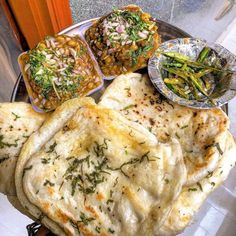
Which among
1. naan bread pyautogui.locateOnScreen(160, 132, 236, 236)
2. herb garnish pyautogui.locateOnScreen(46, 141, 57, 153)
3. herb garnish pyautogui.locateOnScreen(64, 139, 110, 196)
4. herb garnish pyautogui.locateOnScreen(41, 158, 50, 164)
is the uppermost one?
herb garnish pyautogui.locateOnScreen(46, 141, 57, 153)

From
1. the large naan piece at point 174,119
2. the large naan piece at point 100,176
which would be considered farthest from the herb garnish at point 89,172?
the large naan piece at point 174,119

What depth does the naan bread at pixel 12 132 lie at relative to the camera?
2.05m

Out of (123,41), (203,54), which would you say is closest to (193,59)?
(203,54)

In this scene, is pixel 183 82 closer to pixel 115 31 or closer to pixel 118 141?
pixel 115 31

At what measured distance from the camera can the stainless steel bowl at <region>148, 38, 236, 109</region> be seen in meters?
2.17

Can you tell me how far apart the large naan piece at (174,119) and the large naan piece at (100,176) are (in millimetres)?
166

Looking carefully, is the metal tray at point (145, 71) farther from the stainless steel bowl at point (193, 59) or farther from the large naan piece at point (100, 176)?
the large naan piece at point (100, 176)

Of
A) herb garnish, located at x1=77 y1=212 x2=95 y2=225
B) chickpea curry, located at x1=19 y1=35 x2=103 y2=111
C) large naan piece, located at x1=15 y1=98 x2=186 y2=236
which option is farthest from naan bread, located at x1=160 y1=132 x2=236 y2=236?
chickpea curry, located at x1=19 y1=35 x2=103 y2=111

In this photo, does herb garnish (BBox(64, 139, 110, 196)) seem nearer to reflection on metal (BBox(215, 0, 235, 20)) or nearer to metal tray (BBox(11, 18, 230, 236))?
metal tray (BBox(11, 18, 230, 236))

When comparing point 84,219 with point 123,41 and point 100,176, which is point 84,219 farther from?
point 123,41

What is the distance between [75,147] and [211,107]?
2.69 ft

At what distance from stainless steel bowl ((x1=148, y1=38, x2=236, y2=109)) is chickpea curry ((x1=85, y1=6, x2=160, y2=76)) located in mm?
91

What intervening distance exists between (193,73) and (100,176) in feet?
3.08

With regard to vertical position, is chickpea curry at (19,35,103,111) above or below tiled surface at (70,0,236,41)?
above
